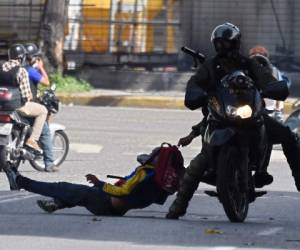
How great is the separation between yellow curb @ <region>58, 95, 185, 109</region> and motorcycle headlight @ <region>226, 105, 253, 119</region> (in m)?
15.9

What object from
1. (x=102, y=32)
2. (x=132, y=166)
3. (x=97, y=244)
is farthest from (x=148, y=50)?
(x=97, y=244)

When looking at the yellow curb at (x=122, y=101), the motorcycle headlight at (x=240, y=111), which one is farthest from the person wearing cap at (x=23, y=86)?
the yellow curb at (x=122, y=101)

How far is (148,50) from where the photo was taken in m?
29.1

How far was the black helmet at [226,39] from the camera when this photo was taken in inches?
430

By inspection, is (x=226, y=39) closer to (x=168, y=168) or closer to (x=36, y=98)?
(x=168, y=168)

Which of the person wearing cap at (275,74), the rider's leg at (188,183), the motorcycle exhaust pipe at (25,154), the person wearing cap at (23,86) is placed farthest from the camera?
the motorcycle exhaust pipe at (25,154)

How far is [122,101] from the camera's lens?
26.8m

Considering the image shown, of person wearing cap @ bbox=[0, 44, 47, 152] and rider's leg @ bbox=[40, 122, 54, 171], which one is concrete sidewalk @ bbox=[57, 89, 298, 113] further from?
person wearing cap @ bbox=[0, 44, 47, 152]

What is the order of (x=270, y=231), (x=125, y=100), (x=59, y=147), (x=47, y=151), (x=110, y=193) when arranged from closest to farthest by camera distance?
1. (x=270, y=231)
2. (x=110, y=193)
3. (x=47, y=151)
4. (x=59, y=147)
5. (x=125, y=100)

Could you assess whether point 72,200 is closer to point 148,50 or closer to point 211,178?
point 211,178

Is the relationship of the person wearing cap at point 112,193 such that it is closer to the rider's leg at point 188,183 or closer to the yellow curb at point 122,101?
the rider's leg at point 188,183

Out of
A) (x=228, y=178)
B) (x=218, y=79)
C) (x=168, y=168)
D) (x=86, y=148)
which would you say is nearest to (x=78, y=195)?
(x=168, y=168)

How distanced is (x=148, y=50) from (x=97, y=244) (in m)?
19.9

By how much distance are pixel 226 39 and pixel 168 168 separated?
3.75 feet
